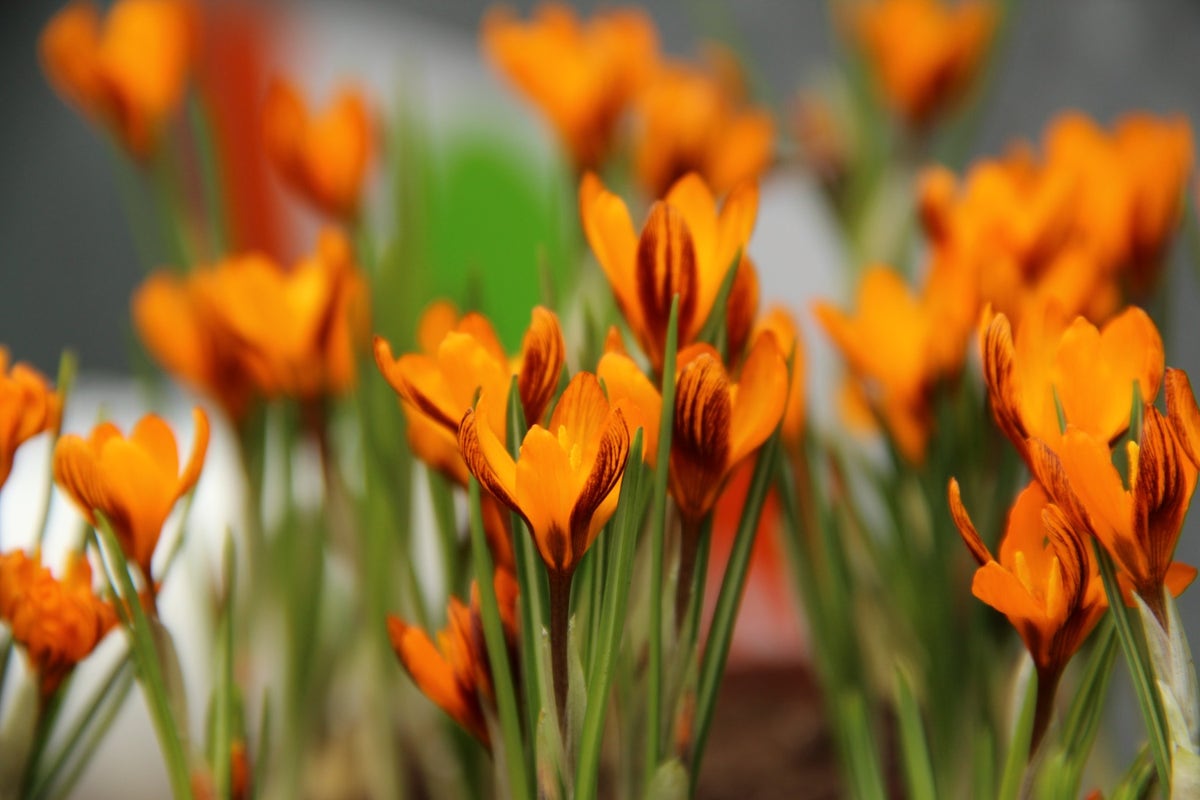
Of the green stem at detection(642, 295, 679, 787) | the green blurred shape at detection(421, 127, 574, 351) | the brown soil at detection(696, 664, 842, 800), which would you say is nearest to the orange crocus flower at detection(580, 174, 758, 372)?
the green stem at detection(642, 295, 679, 787)

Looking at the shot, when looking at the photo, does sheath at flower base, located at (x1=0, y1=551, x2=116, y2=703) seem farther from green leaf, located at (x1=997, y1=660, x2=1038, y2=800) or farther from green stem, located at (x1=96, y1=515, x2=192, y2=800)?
green leaf, located at (x1=997, y1=660, x2=1038, y2=800)

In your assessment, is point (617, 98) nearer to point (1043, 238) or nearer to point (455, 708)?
point (1043, 238)

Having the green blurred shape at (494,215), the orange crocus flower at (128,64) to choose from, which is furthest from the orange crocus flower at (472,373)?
the green blurred shape at (494,215)

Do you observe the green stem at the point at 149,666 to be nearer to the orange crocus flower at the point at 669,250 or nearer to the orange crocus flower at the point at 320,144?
the orange crocus flower at the point at 669,250

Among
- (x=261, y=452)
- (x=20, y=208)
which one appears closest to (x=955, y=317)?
(x=261, y=452)

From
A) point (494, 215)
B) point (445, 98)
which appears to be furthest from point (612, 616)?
point (445, 98)
